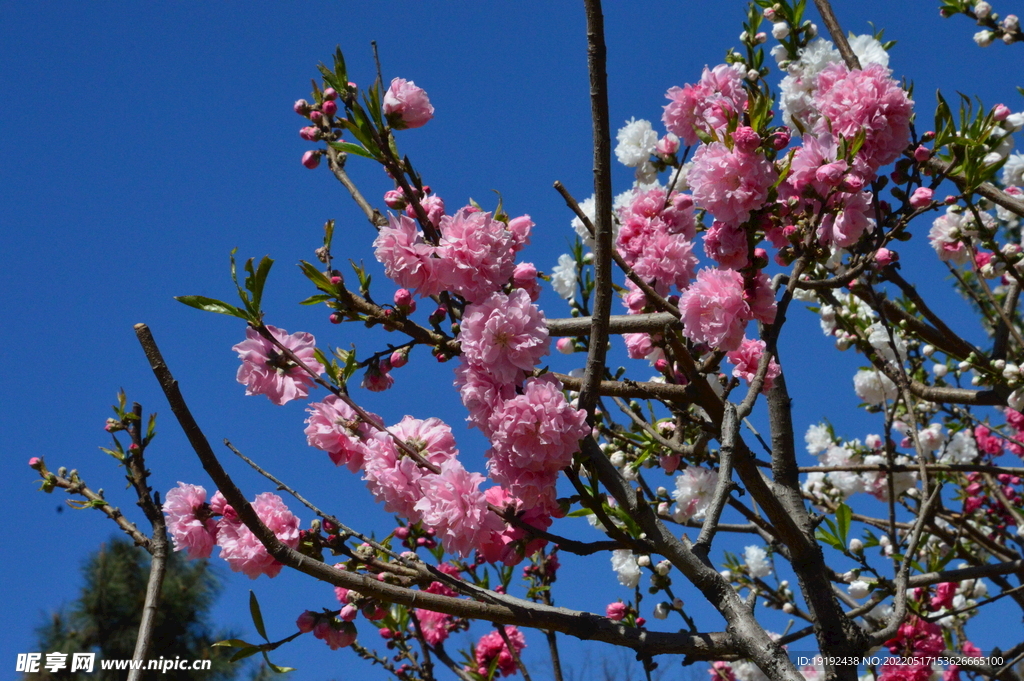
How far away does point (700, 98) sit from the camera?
91.2 inches

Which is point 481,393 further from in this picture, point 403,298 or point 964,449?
point 964,449

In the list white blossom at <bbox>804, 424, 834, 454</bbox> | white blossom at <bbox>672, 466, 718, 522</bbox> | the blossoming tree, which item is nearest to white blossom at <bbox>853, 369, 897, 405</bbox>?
white blossom at <bbox>804, 424, 834, 454</bbox>

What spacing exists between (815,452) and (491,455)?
3848 mm

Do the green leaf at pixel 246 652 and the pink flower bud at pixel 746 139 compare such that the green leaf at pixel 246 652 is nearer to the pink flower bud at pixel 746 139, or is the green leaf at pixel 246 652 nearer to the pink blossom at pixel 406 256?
the pink blossom at pixel 406 256

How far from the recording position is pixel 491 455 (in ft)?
4.97

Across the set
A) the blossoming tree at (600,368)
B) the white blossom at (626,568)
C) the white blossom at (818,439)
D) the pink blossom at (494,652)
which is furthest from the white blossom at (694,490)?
the white blossom at (818,439)

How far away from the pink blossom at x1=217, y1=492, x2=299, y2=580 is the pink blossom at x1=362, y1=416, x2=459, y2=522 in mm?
252

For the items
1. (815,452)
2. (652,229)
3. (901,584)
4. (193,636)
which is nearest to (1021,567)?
(901,584)

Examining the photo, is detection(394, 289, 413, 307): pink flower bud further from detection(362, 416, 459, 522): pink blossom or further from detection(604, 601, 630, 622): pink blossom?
detection(604, 601, 630, 622): pink blossom

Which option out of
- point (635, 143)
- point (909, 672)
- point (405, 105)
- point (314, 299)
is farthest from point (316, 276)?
point (909, 672)

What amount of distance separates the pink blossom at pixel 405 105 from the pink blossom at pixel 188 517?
100cm

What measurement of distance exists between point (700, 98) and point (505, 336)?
127 cm

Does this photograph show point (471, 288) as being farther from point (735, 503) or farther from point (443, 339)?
point (735, 503)

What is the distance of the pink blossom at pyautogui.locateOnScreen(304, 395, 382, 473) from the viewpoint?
1.70m
